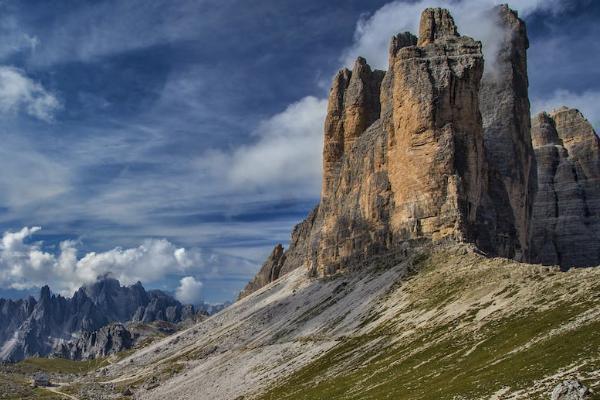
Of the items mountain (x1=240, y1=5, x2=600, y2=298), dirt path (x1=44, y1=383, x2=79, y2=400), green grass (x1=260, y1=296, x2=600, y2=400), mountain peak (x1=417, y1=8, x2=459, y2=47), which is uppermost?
mountain peak (x1=417, y1=8, x2=459, y2=47)

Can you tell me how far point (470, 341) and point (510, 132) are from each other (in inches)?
4839

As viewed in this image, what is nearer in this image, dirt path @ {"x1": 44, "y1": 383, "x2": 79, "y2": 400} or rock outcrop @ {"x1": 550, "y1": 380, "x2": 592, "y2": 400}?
rock outcrop @ {"x1": 550, "y1": 380, "x2": 592, "y2": 400}

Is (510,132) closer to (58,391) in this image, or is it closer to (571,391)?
(571,391)

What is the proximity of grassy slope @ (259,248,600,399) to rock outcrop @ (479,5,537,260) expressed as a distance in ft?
154

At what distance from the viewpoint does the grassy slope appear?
1757 inches

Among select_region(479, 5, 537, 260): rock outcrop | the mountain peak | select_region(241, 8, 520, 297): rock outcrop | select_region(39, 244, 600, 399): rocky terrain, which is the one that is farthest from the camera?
the mountain peak

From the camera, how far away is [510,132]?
568 ft

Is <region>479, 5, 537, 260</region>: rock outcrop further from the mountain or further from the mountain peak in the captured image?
the mountain peak

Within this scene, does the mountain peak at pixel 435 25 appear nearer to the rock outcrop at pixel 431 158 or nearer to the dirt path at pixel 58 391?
the rock outcrop at pixel 431 158

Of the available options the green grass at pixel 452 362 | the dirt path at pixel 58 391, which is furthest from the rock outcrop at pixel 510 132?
the dirt path at pixel 58 391

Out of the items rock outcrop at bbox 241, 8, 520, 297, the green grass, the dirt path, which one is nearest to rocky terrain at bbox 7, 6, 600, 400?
the green grass

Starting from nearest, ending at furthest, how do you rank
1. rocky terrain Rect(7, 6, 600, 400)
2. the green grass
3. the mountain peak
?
the green grass < rocky terrain Rect(7, 6, 600, 400) < the mountain peak

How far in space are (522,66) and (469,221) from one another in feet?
269

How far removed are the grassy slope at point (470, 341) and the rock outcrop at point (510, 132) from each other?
154ft
